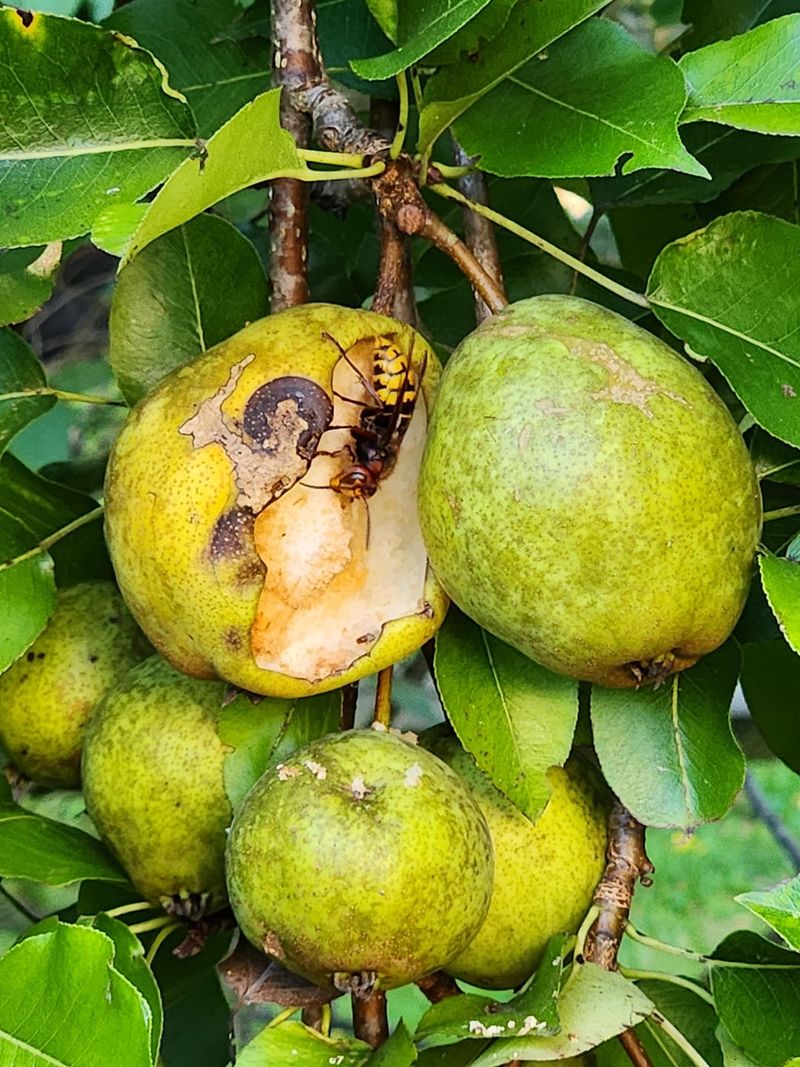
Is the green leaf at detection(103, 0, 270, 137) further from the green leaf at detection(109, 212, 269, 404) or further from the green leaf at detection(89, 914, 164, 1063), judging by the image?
the green leaf at detection(89, 914, 164, 1063)

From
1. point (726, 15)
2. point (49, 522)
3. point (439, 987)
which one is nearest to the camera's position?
point (439, 987)

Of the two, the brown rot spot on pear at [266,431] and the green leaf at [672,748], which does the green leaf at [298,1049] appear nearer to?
the green leaf at [672,748]

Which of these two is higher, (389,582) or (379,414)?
(379,414)

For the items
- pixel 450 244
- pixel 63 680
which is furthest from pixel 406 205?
pixel 63 680

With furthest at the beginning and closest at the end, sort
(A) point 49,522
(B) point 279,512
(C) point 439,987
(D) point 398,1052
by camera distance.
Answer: (A) point 49,522 → (C) point 439,987 → (B) point 279,512 → (D) point 398,1052

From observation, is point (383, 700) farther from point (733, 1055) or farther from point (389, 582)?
point (733, 1055)

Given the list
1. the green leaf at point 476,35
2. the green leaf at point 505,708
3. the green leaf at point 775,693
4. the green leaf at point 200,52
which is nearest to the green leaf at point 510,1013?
the green leaf at point 505,708

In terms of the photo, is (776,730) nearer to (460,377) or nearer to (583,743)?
(583,743)

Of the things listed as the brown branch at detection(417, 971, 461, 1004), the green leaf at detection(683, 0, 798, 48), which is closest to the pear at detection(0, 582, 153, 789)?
the brown branch at detection(417, 971, 461, 1004)
